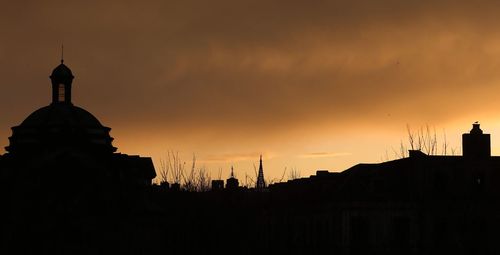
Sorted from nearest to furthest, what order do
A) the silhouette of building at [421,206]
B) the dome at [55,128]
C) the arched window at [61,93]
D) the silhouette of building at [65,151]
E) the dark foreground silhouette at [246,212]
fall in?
the dark foreground silhouette at [246,212]
the silhouette of building at [421,206]
the silhouette of building at [65,151]
the dome at [55,128]
the arched window at [61,93]

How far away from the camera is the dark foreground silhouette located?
76688 mm

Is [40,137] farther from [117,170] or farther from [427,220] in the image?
[427,220]

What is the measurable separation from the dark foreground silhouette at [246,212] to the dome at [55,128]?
0.62 meters

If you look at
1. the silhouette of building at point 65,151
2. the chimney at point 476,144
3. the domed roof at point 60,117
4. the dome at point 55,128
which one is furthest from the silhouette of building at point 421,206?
the domed roof at point 60,117

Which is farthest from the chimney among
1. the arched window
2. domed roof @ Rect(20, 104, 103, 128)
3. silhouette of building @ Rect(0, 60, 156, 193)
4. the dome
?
the arched window

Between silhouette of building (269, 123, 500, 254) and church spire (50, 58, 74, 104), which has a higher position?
church spire (50, 58, 74, 104)

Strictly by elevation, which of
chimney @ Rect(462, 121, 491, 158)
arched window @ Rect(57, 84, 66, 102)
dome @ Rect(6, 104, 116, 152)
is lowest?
chimney @ Rect(462, 121, 491, 158)

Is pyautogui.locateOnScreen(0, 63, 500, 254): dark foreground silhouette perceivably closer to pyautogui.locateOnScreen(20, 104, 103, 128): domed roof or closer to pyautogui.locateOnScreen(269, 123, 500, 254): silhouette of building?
pyautogui.locateOnScreen(269, 123, 500, 254): silhouette of building

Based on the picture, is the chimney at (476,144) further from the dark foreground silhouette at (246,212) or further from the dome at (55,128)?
the dome at (55,128)

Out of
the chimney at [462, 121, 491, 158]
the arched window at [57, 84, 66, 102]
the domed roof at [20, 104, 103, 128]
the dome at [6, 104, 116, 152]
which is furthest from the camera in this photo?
the arched window at [57, 84, 66, 102]

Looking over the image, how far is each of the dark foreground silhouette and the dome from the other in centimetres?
62

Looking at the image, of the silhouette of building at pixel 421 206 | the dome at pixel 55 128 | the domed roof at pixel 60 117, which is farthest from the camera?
the domed roof at pixel 60 117

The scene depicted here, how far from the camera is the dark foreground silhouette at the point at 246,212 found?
252 ft

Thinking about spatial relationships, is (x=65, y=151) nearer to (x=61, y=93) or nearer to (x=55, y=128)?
(x=55, y=128)
